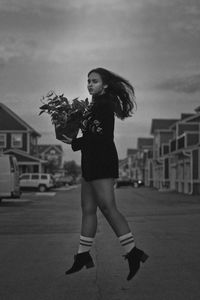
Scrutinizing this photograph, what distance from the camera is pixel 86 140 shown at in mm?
4707

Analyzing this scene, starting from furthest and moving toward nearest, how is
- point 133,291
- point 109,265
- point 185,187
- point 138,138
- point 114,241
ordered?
point 138,138, point 185,187, point 114,241, point 109,265, point 133,291

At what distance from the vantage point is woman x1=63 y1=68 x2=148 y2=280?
4656 millimetres

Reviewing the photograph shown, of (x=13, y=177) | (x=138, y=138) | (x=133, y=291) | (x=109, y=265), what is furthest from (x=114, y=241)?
(x=138, y=138)

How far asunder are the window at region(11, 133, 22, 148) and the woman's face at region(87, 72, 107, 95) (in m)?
53.1

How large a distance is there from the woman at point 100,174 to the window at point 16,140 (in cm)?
5321

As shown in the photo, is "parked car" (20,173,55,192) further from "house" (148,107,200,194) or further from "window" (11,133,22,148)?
"house" (148,107,200,194)

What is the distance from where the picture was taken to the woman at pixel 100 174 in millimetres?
4656

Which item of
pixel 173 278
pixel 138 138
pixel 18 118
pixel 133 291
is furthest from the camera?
pixel 138 138

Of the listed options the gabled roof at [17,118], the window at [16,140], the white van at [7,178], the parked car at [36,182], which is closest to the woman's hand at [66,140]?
the white van at [7,178]

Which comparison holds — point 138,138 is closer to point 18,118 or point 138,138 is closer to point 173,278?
point 18,118

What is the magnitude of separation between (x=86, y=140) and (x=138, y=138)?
9659 centimetres

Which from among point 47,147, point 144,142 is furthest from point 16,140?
point 47,147

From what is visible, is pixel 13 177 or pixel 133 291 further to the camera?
pixel 13 177

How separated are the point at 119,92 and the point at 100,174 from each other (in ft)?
2.69
